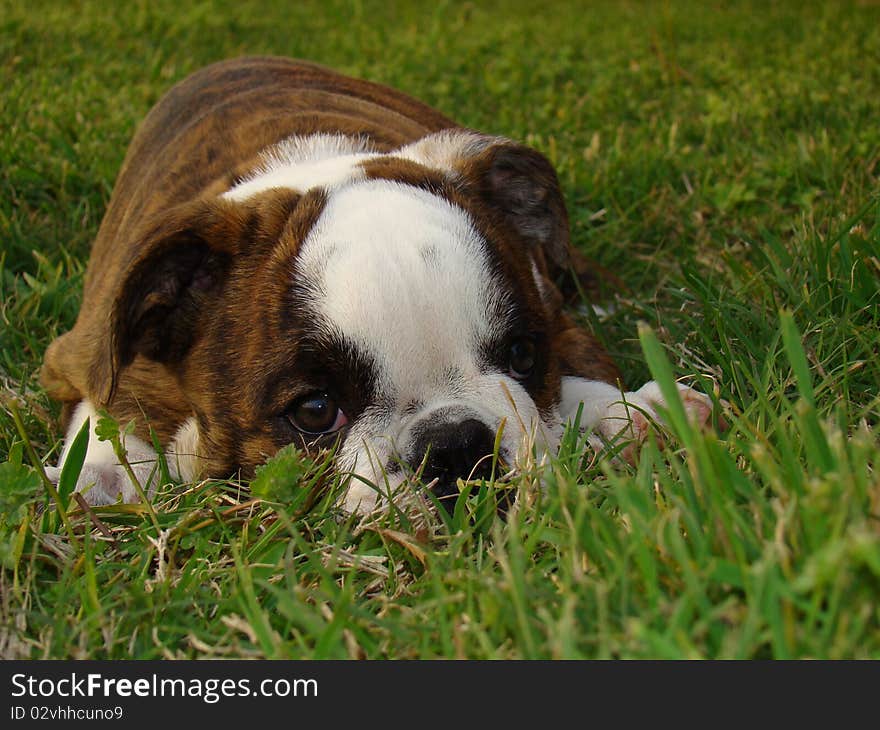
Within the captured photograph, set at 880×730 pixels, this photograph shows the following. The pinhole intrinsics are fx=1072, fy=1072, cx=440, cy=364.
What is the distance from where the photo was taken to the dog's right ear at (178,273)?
2898 millimetres

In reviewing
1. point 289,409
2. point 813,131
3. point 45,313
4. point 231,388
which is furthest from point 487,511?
point 813,131

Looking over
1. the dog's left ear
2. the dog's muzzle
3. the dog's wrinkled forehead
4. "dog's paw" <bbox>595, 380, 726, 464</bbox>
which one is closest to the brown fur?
the dog's left ear

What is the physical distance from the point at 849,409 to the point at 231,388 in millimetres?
1608

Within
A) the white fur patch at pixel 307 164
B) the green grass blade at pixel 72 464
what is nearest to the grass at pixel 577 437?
the green grass blade at pixel 72 464

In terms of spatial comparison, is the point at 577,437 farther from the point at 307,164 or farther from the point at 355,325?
the point at 307,164

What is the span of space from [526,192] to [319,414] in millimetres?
1155

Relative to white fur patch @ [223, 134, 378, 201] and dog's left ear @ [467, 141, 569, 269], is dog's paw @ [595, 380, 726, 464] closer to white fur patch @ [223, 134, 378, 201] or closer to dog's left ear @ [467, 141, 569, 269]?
dog's left ear @ [467, 141, 569, 269]

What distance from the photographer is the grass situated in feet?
5.54

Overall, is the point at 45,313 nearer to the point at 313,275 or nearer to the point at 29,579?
the point at 313,275

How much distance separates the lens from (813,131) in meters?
5.38

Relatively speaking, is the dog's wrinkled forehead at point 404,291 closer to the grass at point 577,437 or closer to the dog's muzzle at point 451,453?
the dog's muzzle at point 451,453

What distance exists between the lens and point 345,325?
8.69ft

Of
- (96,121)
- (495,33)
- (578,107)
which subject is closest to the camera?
(96,121)
